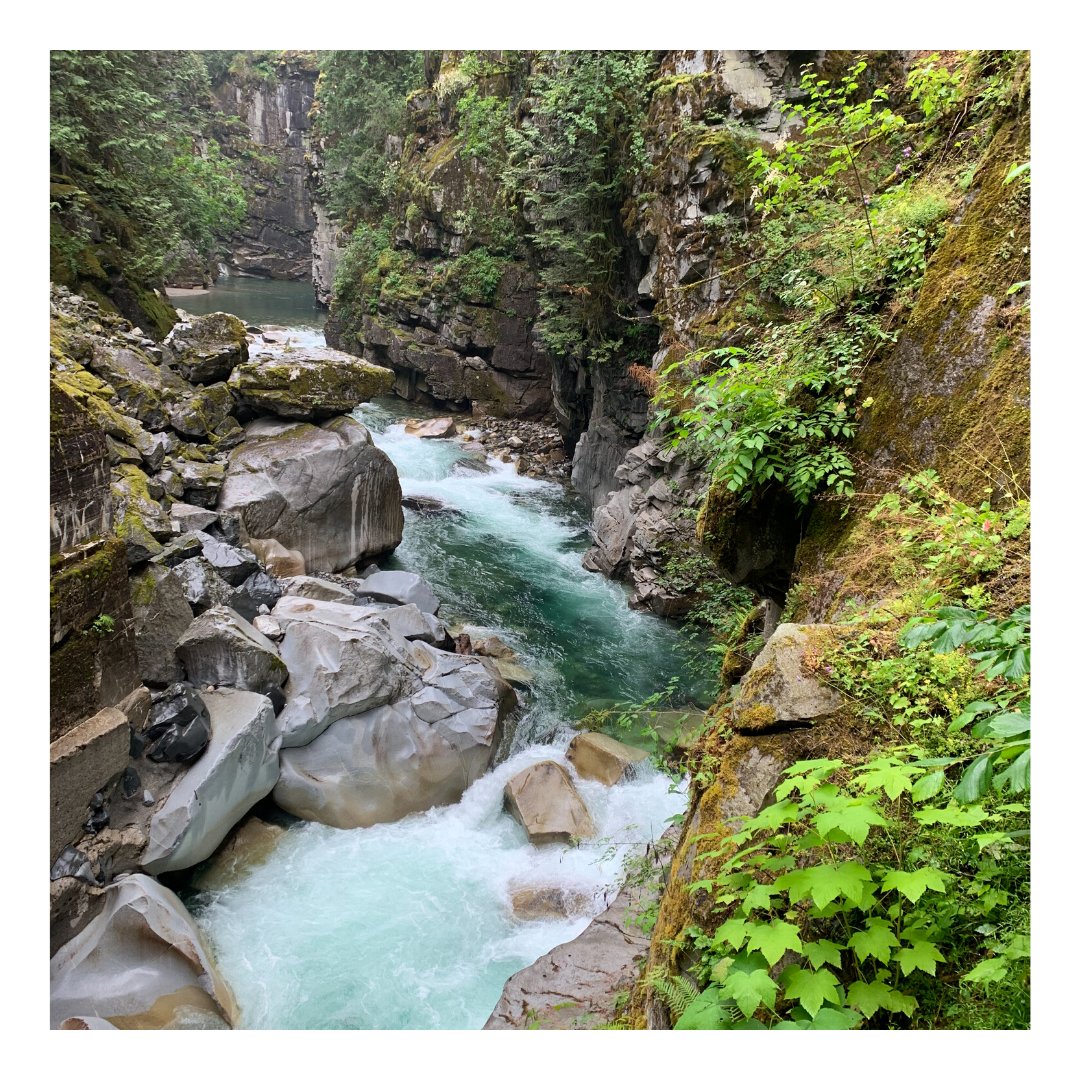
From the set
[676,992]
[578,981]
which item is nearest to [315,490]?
[578,981]

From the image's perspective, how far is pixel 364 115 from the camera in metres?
26.8

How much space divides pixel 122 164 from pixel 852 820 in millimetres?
17917

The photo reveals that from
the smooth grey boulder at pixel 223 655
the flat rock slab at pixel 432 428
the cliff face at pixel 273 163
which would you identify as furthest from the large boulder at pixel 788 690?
the cliff face at pixel 273 163

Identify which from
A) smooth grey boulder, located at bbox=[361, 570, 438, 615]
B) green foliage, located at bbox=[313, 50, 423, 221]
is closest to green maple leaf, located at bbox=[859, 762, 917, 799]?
smooth grey boulder, located at bbox=[361, 570, 438, 615]

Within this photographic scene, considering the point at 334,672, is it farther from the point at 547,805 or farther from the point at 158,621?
the point at 547,805

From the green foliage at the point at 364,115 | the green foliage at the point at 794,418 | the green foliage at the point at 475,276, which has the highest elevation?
the green foliage at the point at 364,115

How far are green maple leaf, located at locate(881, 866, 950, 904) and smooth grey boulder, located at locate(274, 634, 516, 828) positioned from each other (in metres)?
5.88

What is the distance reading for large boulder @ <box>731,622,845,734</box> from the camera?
2895mm

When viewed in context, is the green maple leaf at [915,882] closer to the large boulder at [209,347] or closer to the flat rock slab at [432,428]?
the large boulder at [209,347]

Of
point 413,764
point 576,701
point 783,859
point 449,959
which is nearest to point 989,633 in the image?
point 783,859

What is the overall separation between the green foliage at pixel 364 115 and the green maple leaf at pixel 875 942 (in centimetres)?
2743

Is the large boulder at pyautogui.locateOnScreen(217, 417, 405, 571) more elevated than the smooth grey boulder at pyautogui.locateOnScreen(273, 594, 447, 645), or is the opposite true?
the large boulder at pyautogui.locateOnScreen(217, 417, 405, 571)

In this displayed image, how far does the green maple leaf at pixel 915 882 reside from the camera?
6.25ft

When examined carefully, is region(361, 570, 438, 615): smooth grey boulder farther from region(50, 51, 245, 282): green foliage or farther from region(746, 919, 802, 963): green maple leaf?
region(746, 919, 802, 963): green maple leaf
